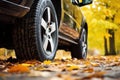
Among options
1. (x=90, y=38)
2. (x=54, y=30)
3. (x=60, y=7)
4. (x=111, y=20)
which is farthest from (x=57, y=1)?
(x=90, y=38)

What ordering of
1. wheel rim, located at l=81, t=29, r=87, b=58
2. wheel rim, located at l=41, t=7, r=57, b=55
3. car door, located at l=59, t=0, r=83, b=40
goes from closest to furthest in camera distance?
wheel rim, located at l=41, t=7, r=57, b=55
car door, located at l=59, t=0, r=83, b=40
wheel rim, located at l=81, t=29, r=87, b=58

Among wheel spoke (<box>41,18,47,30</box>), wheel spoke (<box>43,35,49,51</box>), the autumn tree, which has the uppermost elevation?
wheel spoke (<box>41,18,47,30</box>)

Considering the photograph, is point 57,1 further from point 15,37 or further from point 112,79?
point 112,79

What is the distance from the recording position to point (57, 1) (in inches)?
190

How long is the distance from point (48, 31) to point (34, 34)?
513 mm

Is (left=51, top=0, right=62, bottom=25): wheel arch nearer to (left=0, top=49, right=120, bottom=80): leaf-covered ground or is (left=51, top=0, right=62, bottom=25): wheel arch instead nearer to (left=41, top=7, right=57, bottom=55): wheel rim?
(left=41, top=7, right=57, bottom=55): wheel rim

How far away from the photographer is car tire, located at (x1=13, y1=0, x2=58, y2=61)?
13.2ft

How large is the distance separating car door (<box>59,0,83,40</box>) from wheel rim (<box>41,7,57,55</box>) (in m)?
0.53

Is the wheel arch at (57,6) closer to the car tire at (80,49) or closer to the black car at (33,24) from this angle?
the black car at (33,24)

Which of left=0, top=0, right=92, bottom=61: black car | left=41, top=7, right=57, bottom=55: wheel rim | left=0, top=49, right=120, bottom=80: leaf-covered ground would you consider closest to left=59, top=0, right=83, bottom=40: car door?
left=0, top=0, right=92, bottom=61: black car

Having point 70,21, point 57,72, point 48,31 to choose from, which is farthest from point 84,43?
point 57,72

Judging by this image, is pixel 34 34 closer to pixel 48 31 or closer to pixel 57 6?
pixel 48 31

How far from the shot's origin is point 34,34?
13.1 feet

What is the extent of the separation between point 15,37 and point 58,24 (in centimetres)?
102
